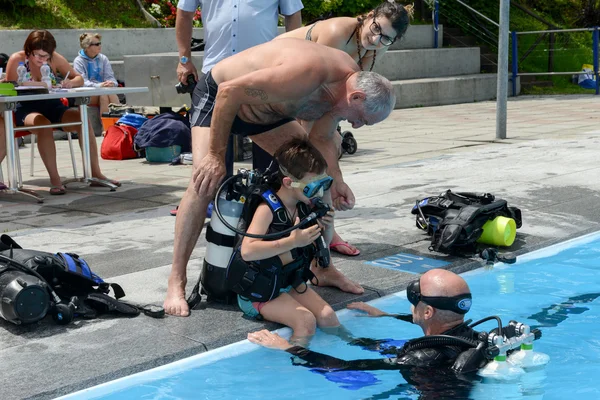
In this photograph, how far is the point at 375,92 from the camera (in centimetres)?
411

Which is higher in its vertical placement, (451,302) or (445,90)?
(445,90)

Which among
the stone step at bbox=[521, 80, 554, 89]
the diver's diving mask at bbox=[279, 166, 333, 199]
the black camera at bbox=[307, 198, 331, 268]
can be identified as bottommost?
the black camera at bbox=[307, 198, 331, 268]

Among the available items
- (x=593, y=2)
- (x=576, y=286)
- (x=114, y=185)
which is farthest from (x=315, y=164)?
(x=593, y=2)

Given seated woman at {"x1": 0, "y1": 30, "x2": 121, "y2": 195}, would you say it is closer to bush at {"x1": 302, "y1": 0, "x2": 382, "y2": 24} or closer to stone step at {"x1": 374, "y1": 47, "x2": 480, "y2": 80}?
stone step at {"x1": 374, "y1": 47, "x2": 480, "y2": 80}

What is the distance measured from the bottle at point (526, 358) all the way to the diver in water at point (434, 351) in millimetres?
208

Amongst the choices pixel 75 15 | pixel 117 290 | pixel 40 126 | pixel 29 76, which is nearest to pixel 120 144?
pixel 29 76

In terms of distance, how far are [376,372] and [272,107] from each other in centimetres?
147

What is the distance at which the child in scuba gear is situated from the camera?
4129 mm

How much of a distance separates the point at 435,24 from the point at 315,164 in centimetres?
1757

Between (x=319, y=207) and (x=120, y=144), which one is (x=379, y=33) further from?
(x=120, y=144)

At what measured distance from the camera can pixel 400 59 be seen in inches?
754

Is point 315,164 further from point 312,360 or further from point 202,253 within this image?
point 202,253

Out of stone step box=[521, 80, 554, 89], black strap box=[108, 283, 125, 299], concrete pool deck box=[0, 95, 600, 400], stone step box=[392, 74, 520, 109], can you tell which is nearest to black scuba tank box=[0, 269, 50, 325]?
concrete pool deck box=[0, 95, 600, 400]

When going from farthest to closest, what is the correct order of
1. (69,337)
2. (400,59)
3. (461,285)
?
(400,59) < (69,337) < (461,285)
